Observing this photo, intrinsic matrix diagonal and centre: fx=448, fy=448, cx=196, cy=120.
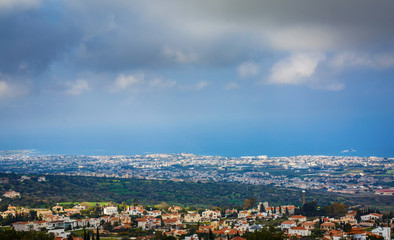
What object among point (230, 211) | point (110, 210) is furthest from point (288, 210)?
point (110, 210)

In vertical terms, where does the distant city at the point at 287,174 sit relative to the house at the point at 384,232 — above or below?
above

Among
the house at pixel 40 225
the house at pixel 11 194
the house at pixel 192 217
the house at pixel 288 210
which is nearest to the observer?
the house at pixel 40 225

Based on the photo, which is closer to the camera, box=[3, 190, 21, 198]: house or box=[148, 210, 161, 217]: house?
box=[148, 210, 161, 217]: house

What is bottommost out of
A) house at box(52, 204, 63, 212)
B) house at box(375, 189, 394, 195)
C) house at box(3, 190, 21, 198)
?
house at box(52, 204, 63, 212)

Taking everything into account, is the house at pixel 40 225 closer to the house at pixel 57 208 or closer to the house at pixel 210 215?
the house at pixel 57 208

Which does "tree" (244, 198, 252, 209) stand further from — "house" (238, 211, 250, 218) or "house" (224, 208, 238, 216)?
"house" (238, 211, 250, 218)

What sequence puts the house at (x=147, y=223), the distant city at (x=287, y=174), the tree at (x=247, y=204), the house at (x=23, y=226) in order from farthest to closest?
1. the distant city at (x=287, y=174)
2. the tree at (x=247, y=204)
3. the house at (x=147, y=223)
4. the house at (x=23, y=226)

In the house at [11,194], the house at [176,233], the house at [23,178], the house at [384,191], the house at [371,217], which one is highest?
the house at [23,178]

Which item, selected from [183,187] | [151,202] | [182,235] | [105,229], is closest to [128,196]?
[151,202]

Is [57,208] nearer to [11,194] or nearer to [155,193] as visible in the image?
[11,194]

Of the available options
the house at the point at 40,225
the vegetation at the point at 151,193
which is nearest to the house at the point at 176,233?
the house at the point at 40,225

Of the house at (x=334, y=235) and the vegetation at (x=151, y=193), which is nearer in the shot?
the house at (x=334, y=235)

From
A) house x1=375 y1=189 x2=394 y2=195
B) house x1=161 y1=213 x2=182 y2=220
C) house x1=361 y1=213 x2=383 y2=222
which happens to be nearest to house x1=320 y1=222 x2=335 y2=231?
house x1=361 y1=213 x2=383 y2=222
